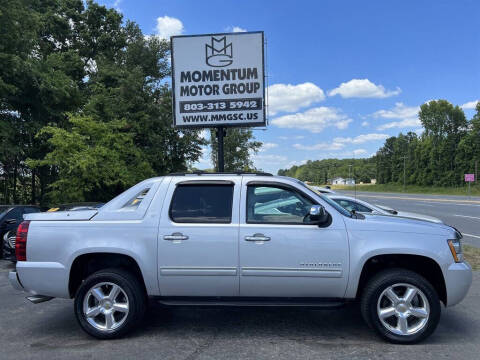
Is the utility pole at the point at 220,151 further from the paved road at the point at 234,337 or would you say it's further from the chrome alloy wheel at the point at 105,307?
the chrome alloy wheel at the point at 105,307

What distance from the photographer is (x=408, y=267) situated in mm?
4270

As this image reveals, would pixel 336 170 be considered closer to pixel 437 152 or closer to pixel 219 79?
pixel 437 152

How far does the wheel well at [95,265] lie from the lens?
4.18 meters

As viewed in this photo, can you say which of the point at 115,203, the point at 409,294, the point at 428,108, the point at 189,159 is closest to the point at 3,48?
the point at 189,159

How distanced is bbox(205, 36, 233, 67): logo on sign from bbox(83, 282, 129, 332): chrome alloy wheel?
716cm

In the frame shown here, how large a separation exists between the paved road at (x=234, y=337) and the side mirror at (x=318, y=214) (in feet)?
4.28

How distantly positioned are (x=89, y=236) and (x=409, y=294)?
3.51 meters

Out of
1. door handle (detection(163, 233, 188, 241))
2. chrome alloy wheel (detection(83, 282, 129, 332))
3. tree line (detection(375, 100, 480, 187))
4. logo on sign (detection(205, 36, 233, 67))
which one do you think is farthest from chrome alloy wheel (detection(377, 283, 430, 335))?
tree line (detection(375, 100, 480, 187))

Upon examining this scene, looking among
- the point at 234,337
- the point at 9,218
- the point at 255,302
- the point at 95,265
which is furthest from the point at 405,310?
the point at 9,218

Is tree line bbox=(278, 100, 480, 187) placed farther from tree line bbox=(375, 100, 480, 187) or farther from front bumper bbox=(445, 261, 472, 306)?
front bumper bbox=(445, 261, 472, 306)

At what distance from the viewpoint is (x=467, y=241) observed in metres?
11.1

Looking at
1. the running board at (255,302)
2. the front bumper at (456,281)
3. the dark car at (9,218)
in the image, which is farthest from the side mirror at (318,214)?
the dark car at (9,218)

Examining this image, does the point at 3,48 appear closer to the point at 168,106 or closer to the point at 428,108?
the point at 168,106

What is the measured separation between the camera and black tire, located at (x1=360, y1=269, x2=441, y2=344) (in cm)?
387
